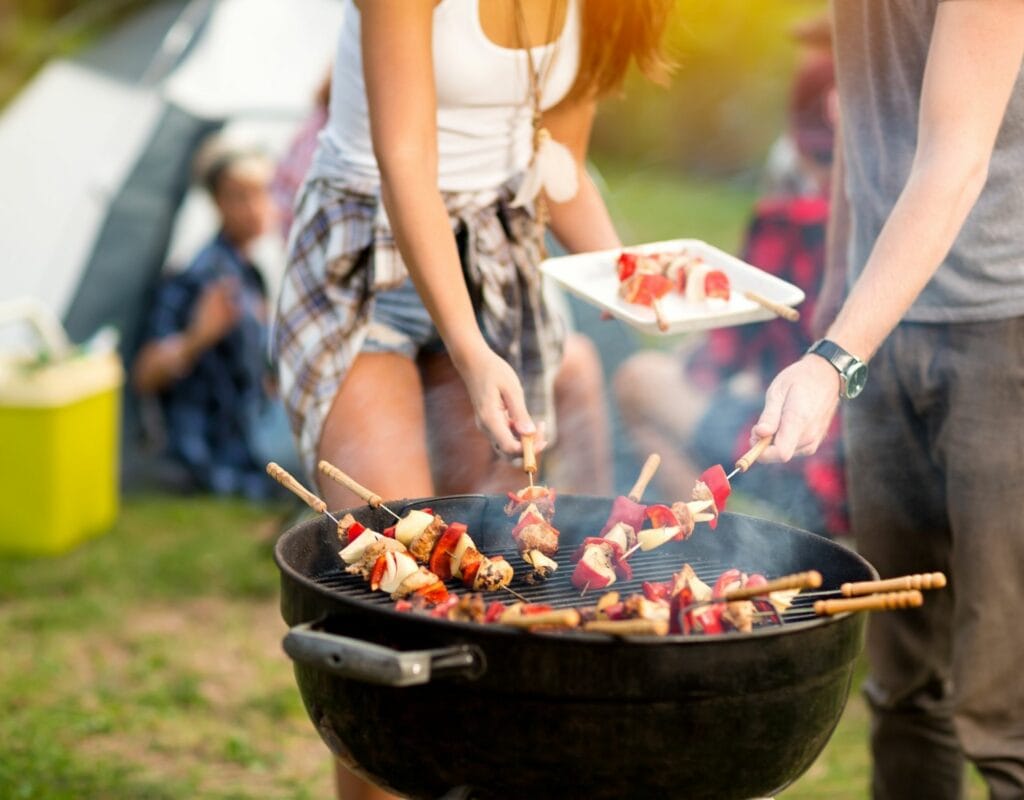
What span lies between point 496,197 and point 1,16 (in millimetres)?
12603

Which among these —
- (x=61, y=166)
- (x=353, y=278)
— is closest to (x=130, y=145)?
(x=61, y=166)

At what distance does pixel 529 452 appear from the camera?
2.10 metres

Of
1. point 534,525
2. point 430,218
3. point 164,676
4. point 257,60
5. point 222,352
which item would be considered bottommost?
point 164,676

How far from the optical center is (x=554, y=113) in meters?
2.75

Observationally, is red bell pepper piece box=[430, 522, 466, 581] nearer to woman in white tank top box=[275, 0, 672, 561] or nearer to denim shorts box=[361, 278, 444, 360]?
woman in white tank top box=[275, 0, 672, 561]

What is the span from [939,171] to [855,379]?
368 mm

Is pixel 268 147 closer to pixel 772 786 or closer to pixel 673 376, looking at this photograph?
pixel 673 376

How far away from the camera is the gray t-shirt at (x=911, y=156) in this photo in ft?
7.88

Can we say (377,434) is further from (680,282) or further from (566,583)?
(680,282)

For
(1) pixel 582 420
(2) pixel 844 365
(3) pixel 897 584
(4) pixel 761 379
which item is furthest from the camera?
(4) pixel 761 379

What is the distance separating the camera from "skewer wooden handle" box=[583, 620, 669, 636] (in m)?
1.68

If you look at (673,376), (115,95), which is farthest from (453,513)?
(115,95)

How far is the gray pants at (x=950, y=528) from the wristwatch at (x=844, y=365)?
43cm

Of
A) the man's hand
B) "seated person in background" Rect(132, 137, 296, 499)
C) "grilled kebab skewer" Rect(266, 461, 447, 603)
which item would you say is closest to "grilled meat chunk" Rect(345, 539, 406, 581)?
"grilled kebab skewer" Rect(266, 461, 447, 603)
